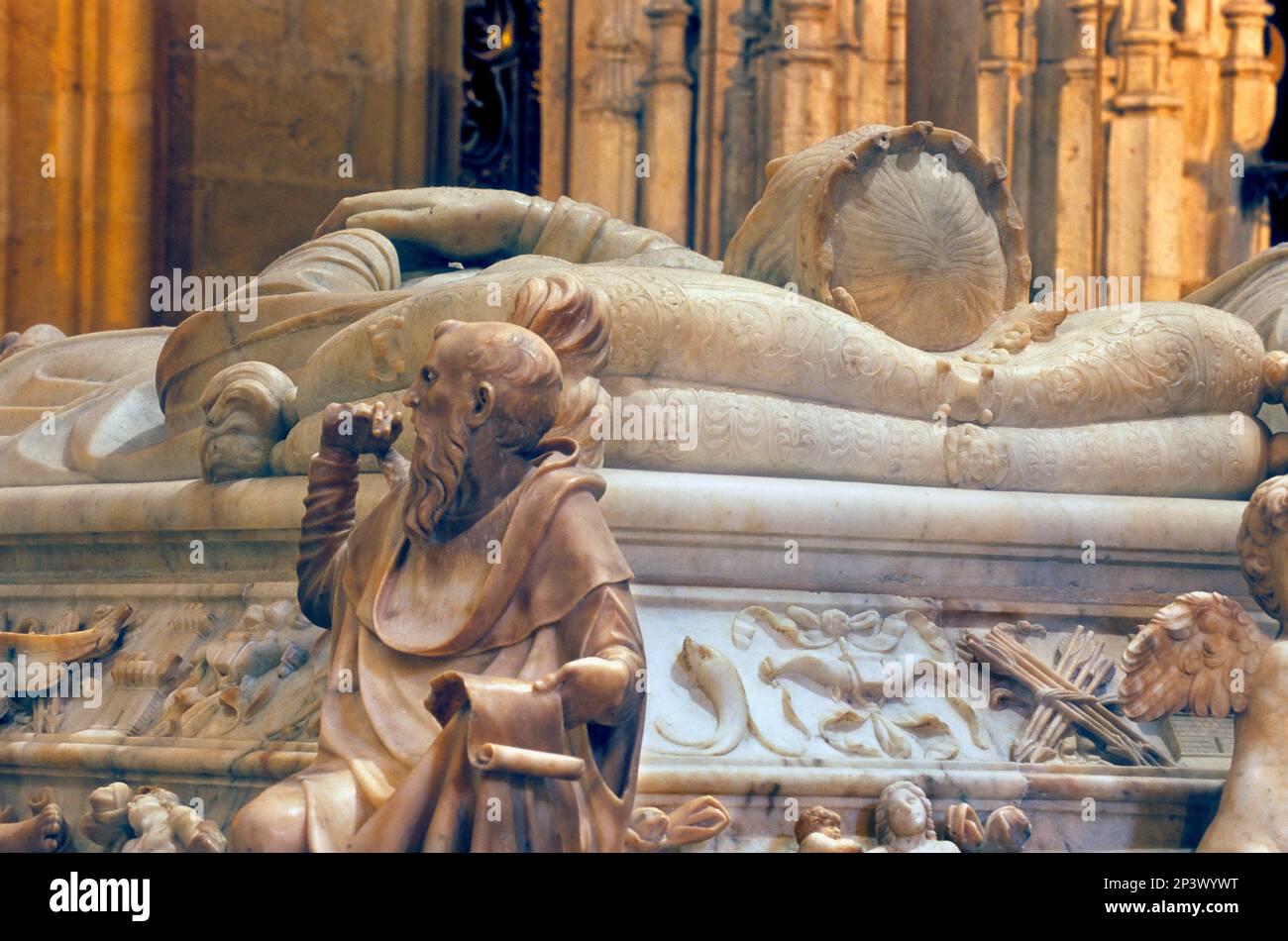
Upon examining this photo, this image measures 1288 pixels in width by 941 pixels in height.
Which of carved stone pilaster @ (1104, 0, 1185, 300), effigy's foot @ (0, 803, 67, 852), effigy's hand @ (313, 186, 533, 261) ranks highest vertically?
carved stone pilaster @ (1104, 0, 1185, 300)

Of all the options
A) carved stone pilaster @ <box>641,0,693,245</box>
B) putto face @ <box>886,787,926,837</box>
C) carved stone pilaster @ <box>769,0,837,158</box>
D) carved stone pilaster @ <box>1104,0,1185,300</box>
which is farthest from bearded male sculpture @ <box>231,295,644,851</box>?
carved stone pilaster @ <box>1104,0,1185,300</box>

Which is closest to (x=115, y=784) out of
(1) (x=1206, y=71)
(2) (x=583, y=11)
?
(2) (x=583, y=11)

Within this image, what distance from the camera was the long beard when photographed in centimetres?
383

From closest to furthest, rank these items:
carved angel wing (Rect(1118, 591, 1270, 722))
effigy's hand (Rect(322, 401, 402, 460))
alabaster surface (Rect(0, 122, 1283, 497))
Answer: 1. effigy's hand (Rect(322, 401, 402, 460))
2. carved angel wing (Rect(1118, 591, 1270, 722))
3. alabaster surface (Rect(0, 122, 1283, 497))

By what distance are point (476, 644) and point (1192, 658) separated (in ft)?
4.83

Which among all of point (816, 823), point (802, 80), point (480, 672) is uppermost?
point (802, 80)

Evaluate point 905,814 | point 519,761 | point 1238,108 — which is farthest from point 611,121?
point 519,761

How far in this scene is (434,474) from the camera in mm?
3842

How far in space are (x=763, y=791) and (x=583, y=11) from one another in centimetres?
644

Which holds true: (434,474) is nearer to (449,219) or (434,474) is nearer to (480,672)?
(480,672)

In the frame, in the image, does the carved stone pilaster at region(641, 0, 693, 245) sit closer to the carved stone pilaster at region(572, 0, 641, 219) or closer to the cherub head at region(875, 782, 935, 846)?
the carved stone pilaster at region(572, 0, 641, 219)

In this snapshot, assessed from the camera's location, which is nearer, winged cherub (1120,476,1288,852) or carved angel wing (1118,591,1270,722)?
winged cherub (1120,476,1288,852)

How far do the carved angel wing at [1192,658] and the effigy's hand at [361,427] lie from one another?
151 cm

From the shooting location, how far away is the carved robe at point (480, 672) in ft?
11.7
